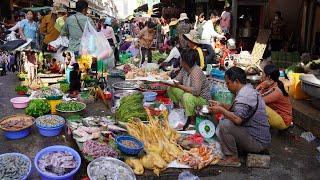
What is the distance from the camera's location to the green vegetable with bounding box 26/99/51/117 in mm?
5559

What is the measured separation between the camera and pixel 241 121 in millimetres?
3988

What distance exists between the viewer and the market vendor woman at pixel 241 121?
397 cm

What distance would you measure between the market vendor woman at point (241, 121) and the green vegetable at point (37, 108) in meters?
2.96

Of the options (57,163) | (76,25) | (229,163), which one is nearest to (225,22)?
(76,25)

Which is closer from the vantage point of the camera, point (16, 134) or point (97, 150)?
point (97, 150)

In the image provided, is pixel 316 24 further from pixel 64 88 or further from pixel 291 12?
pixel 64 88

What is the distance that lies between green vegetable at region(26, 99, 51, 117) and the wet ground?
451 mm

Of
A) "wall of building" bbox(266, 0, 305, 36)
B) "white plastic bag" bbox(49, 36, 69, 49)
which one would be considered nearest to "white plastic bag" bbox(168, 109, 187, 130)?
"white plastic bag" bbox(49, 36, 69, 49)

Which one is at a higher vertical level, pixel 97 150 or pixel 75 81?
pixel 75 81

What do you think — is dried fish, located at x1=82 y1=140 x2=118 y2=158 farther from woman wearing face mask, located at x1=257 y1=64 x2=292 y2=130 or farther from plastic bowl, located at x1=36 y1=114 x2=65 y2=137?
woman wearing face mask, located at x1=257 y1=64 x2=292 y2=130

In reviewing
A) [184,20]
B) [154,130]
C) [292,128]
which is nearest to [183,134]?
[154,130]

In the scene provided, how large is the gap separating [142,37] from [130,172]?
7.68 m

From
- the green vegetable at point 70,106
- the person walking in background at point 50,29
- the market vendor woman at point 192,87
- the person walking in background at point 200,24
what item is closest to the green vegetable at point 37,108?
the green vegetable at point 70,106

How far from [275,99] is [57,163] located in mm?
3252
